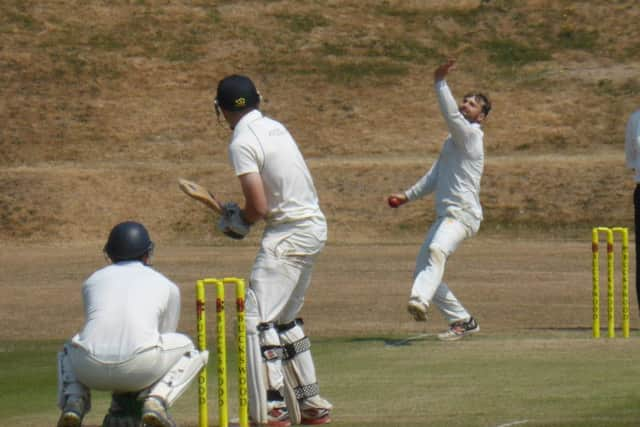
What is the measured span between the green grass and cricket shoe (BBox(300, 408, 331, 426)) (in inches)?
3.3

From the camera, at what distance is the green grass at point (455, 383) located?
30.8 ft

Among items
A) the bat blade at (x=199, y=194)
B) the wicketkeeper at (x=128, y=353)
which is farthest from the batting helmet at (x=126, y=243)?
the bat blade at (x=199, y=194)

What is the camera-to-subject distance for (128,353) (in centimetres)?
803

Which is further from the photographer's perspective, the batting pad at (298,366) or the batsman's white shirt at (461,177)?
the batsman's white shirt at (461,177)

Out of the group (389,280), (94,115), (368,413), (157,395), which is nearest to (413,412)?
(368,413)

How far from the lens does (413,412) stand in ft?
31.5

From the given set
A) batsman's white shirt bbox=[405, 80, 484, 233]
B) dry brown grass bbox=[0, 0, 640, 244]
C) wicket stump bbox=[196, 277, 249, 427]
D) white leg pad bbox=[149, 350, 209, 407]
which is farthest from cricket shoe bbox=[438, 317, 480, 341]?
dry brown grass bbox=[0, 0, 640, 244]

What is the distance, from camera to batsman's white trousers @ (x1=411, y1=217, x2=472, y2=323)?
43.0 feet

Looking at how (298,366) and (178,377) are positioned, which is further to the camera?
(298,366)

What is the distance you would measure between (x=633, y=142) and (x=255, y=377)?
671 cm

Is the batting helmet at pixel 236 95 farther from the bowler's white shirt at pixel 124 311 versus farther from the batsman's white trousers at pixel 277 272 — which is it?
the bowler's white shirt at pixel 124 311

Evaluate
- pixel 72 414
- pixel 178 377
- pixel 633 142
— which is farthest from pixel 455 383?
pixel 633 142

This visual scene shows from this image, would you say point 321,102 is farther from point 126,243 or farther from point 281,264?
point 126,243

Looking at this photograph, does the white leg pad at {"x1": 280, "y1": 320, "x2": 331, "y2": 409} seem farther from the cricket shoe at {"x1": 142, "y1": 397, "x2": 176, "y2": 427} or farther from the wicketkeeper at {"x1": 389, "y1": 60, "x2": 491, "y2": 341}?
the wicketkeeper at {"x1": 389, "y1": 60, "x2": 491, "y2": 341}
